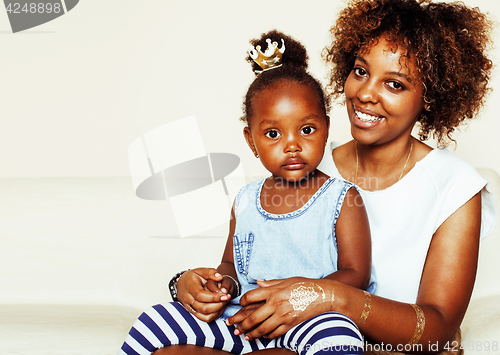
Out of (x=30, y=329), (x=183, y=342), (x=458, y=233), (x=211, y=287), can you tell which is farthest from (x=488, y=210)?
(x=30, y=329)

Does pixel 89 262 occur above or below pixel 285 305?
above

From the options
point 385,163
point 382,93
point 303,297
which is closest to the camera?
point 303,297

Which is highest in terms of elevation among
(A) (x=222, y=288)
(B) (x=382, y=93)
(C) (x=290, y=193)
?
(B) (x=382, y=93)

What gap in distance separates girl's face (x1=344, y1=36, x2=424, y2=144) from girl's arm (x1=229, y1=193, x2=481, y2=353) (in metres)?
0.36

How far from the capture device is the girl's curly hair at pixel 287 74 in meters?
1.60

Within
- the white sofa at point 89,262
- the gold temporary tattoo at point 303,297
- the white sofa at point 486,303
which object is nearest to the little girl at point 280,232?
the gold temporary tattoo at point 303,297

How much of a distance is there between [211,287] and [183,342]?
179 millimetres

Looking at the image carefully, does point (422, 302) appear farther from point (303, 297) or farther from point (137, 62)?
point (137, 62)

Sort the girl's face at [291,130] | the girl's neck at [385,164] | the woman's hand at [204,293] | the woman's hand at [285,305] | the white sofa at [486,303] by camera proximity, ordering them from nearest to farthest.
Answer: the woman's hand at [285,305], the woman's hand at [204,293], the girl's face at [291,130], the girl's neck at [385,164], the white sofa at [486,303]

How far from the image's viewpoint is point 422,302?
1.55 m

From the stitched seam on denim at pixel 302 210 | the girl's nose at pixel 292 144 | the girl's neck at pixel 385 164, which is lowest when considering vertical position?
the stitched seam on denim at pixel 302 210

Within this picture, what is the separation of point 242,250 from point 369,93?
653 millimetres

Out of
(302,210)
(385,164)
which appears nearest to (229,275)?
(302,210)

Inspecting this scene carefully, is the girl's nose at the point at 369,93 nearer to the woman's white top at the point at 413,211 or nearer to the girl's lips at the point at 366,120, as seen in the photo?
the girl's lips at the point at 366,120
